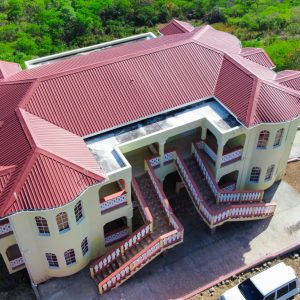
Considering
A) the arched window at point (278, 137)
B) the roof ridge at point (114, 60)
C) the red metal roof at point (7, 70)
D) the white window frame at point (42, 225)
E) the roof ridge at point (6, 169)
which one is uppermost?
the roof ridge at point (114, 60)

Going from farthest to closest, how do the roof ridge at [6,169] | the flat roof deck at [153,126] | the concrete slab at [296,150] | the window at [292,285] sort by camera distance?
the concrete slab at [296,150] → the flat roof deck at [153,126] → the window at [292,285] → the roof ridge at [6,169]

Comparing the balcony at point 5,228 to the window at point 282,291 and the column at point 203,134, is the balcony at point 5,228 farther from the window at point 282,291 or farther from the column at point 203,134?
the window at point 282,291

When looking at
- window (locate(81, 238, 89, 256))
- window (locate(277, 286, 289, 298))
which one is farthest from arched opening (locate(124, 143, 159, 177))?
window (locate(277, 286, 289, 298))

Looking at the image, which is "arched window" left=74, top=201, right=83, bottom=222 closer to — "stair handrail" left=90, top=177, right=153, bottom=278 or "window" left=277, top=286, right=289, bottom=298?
"stair handrail" left=90, top=177, right=153, bottom=278

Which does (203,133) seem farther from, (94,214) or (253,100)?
(94,214)

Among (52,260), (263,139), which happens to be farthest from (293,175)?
(52,260)

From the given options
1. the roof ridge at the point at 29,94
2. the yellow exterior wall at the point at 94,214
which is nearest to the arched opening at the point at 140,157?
the yellow exterior wall at the point at 94,214
